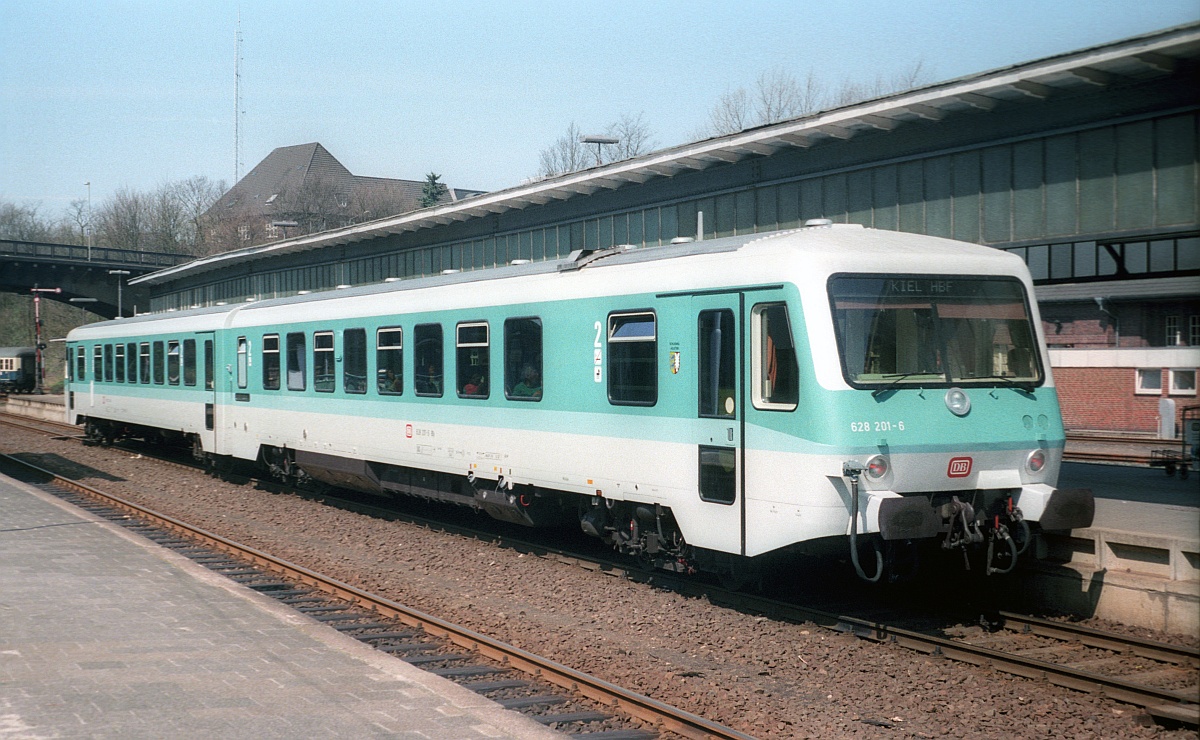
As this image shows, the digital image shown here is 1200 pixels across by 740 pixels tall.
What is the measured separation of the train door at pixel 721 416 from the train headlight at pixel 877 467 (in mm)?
1118

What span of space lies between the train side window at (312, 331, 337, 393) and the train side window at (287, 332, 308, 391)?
1.43 ft

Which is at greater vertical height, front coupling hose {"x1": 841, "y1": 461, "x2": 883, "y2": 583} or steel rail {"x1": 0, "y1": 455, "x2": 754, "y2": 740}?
front coupling hose {"x1": 841, "y1": 461, "x2": 883, "y2": 583}

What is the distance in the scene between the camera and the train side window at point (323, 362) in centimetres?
1667

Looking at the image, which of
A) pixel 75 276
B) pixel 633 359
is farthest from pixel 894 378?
pixel 75 276

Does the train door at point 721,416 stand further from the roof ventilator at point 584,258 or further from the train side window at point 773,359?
the roof ventilator at point 584,258

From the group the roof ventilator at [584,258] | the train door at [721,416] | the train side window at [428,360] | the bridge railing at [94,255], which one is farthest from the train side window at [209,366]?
the bridge railing at [94,255]

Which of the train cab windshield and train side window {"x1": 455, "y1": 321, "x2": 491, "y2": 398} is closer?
the train cab windshield

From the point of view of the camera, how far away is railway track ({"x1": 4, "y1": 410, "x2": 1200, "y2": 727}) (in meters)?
7.45

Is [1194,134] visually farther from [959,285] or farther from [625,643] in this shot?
[625,643]

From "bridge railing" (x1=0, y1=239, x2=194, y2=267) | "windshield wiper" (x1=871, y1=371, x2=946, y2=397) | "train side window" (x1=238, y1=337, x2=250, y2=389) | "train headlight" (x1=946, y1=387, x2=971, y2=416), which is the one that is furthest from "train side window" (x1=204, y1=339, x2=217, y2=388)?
"bridge railing" (x1=0, y1=239, x2=194, y2=267)

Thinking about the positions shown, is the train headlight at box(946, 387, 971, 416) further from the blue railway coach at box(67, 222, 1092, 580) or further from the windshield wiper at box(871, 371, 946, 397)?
the windshield wiper at box(871, 371, 946, 397)

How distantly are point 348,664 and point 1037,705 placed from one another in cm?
470

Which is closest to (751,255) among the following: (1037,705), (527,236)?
(1037,705)

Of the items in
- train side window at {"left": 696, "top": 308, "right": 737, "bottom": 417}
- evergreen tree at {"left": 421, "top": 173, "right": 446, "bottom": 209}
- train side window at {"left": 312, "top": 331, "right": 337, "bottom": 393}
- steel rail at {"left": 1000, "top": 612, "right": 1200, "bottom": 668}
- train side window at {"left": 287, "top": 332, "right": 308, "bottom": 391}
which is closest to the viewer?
steel rail at {"left": 1000, "top": 612, "right": 1200, "bottom": 668}
